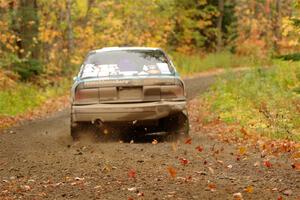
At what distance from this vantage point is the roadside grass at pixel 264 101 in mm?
10664

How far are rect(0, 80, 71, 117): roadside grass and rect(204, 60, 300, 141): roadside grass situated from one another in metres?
5.54

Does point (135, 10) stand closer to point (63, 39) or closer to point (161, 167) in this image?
point (63, 39)

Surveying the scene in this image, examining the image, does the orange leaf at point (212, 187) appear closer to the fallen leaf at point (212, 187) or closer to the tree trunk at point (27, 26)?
the fallen leaf at point (212, 187)

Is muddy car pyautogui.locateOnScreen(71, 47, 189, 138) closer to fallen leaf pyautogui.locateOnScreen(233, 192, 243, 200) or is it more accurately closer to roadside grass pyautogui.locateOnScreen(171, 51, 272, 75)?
fallen leaf pyautogui.locateOnScreen(233, 192, 243, 200)

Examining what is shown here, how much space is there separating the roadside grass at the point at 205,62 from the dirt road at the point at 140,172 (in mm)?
21692

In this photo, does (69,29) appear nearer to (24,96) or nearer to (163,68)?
(24,96)

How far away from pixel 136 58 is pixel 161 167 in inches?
146

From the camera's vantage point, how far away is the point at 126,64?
35.3ft

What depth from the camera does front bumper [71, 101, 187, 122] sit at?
386 inches

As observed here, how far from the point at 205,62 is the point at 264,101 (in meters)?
20.1

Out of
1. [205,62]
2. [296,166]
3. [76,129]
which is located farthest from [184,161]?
[205,62]

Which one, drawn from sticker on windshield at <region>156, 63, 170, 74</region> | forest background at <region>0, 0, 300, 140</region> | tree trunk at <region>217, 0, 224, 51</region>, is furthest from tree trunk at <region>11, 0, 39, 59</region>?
tree trunk at <region>217, 0, 224, 51</region>

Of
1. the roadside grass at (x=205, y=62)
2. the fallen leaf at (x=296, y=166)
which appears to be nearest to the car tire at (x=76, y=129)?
the fallen leaf at (x=296, y=166)

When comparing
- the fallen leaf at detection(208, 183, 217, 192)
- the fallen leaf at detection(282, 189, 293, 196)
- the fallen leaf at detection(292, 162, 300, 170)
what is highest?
the fallen leaf at detection(282, 189, 293, 196)
